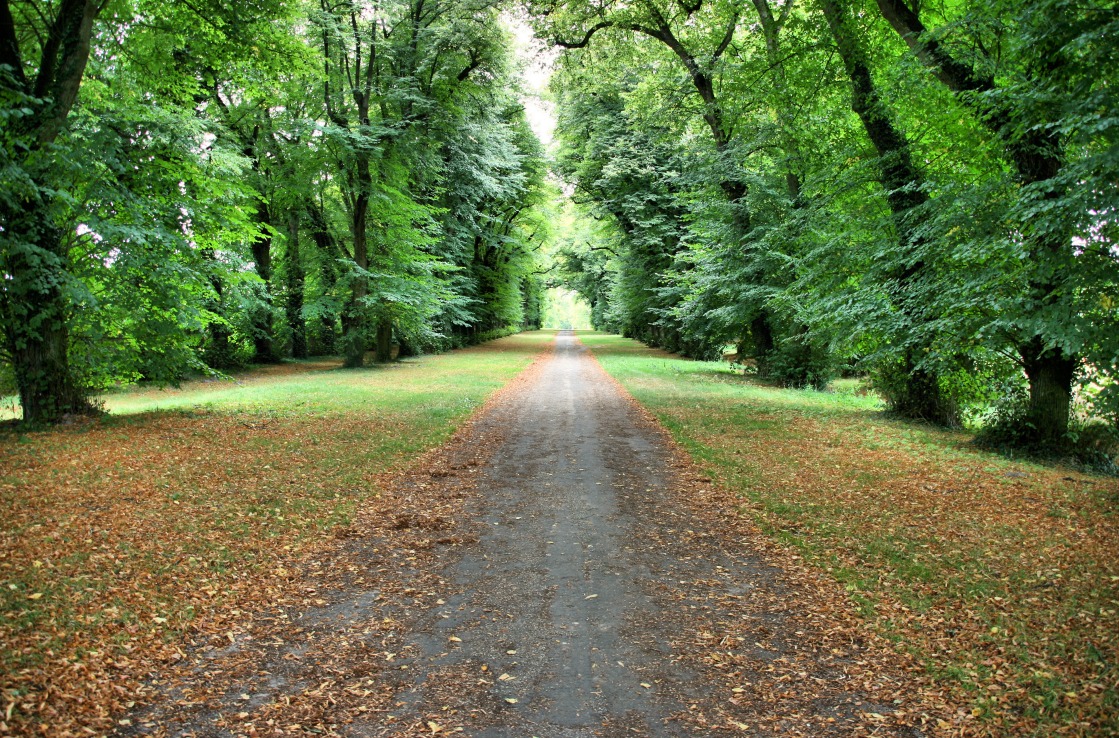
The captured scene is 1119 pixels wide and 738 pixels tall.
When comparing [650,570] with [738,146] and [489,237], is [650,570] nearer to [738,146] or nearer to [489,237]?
[738,146]

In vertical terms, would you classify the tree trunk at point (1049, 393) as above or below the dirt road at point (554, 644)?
above

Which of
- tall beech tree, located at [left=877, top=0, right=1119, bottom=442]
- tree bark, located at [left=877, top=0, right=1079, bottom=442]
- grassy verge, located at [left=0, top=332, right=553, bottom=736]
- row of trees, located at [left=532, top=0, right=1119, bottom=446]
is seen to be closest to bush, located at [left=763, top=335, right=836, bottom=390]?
row of trees, located at [left=532, top=0, right=1119, bottom=446]

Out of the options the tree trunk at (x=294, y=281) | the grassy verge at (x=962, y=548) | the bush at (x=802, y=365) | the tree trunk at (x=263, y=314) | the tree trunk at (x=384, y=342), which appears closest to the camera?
the grassy verge at (x=962, y=548)

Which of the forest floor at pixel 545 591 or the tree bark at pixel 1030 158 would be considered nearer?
the forest floor at pixel 545 591

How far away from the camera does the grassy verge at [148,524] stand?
11.9 feet

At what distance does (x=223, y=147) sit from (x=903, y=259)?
64.4ft

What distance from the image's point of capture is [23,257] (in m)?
8.64

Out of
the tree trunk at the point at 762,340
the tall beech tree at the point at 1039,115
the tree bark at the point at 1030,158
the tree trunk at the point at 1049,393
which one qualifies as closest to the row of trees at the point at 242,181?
the tall beech tree at the point at 1039,115

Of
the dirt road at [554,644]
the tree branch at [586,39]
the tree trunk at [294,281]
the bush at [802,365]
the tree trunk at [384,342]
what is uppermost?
the tree branch at [586,39]

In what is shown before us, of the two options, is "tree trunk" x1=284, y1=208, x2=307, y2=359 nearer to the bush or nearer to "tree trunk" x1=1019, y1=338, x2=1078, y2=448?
the bush

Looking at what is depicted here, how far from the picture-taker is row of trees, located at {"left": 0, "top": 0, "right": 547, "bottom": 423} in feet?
30.3

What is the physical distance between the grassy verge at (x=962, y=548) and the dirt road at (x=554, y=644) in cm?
50

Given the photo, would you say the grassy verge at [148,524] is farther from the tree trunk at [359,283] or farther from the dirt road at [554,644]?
the tree trunk at [359,283]

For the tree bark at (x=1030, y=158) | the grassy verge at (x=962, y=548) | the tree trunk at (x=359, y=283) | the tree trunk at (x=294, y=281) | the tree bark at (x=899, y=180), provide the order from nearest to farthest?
1. the grassy verge at (x=962, y=548)
2. the tree bark at (x=1030, y=158)
3. the tree bark at (x=899, y=180)
4. the tree trunk at (x=359, y=283)
5. the tree trunk at (x=294, y=281)
